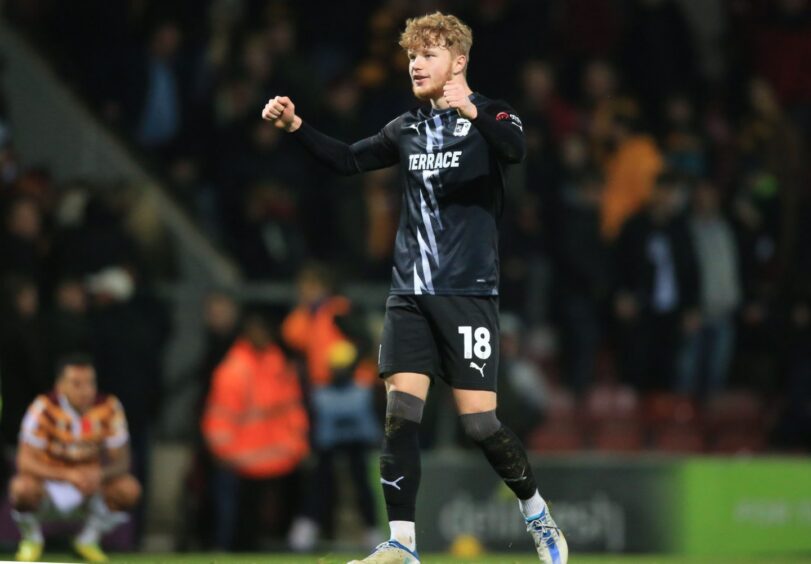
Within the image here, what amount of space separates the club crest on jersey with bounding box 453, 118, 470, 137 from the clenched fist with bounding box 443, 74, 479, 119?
1.17 ft

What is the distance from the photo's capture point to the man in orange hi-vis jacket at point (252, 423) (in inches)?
520

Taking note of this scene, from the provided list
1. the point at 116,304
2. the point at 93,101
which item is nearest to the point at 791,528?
the point at 116,304

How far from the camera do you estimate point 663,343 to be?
1526 cm

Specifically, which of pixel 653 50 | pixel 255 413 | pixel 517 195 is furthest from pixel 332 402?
pixel 653 50

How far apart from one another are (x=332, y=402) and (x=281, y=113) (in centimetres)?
618

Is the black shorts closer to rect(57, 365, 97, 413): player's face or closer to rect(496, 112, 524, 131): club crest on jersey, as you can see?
rect(496, 112, 524, 131): club crest on jersey

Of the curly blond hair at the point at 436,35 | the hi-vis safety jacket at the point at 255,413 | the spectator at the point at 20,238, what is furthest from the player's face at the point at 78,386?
the curly blond hair at the point at 436,35

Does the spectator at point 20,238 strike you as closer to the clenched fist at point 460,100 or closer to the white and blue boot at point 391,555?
the white and blue boot at point 391,555

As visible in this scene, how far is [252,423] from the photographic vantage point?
1329 cm

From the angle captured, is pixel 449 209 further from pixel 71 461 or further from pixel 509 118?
pixel 71 461

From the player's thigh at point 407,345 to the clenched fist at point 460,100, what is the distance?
2.95 feet

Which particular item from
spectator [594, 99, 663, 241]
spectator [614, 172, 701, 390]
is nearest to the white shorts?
spectator [614, 172, 701, 390]

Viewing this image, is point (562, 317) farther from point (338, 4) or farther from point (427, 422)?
point (338, 4)

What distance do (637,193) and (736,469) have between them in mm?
2927
